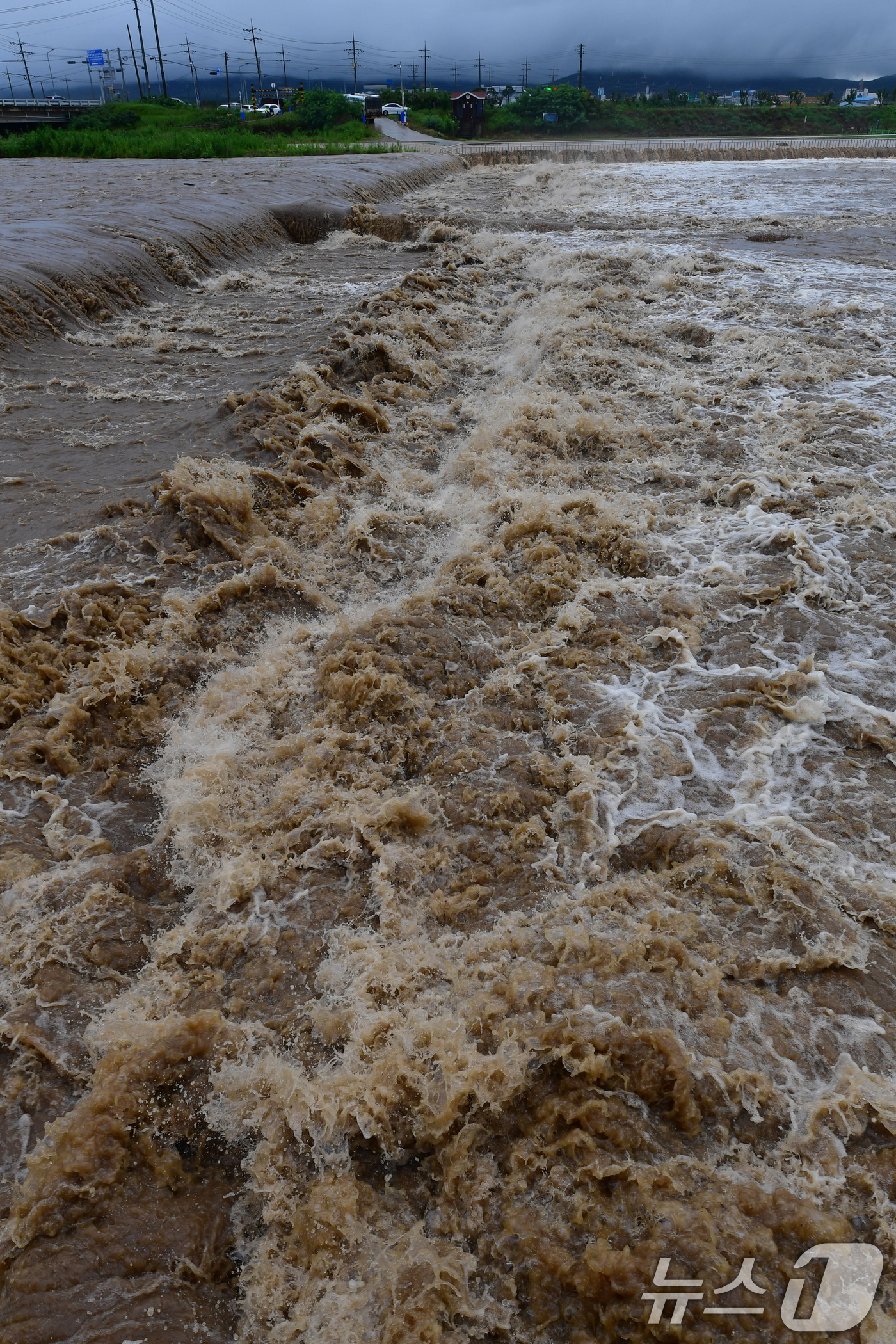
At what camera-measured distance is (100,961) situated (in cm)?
293

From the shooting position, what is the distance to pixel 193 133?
94.2ft

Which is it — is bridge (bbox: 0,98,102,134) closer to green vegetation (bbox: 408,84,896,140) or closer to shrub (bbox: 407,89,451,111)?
green vegetation (bbox: 408,84,896,140)

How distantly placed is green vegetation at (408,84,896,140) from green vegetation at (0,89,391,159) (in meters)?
7.06

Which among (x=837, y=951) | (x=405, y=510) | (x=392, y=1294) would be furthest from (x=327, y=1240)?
(x=405, y=510)

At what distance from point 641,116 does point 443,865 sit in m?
56.3

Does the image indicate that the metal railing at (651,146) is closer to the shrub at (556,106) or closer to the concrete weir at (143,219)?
the shrub at (556,106)

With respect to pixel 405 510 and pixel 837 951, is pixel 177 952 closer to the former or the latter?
pixel 837 951

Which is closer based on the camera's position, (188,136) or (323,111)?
(188,136)

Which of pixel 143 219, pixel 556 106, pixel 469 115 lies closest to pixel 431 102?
pixel 469 115

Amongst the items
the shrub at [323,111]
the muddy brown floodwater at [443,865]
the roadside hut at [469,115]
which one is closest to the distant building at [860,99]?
the roadside hut at [469,115]

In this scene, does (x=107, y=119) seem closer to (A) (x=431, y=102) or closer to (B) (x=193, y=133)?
(B) (x=193, y=133)

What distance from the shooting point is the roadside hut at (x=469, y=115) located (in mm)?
43188

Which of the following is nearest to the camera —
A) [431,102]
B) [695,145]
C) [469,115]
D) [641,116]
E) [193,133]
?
[193,133]

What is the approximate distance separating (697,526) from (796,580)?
1.04 metres
